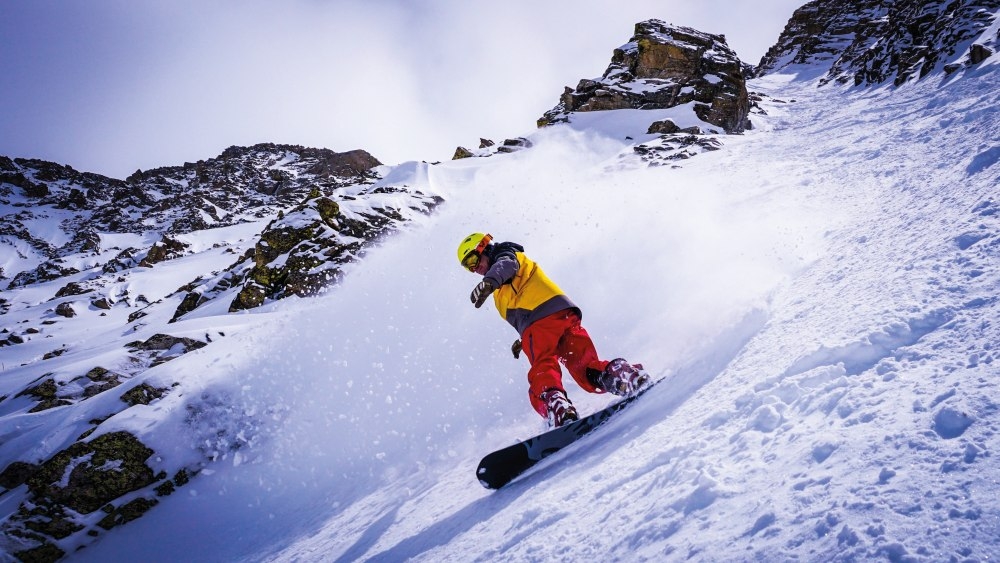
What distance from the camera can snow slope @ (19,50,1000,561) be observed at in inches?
55.7

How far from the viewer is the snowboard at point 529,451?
310cm

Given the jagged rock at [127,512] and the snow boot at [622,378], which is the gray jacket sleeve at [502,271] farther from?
the jagged rock at [127,512]

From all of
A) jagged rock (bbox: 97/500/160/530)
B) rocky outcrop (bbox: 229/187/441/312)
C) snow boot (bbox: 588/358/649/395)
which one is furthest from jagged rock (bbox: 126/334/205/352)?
Result: snow boot (bbox: 588/358/649/395)

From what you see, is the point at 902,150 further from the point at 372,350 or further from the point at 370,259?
the point at 370,259

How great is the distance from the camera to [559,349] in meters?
4.01

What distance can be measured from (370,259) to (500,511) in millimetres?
12381

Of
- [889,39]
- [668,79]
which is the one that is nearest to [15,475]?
[668,79]

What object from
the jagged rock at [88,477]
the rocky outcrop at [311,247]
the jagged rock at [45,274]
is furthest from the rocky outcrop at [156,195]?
the jagged rock at [88,477]

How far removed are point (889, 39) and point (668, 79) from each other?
15173 millimetres

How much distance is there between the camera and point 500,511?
263 cm

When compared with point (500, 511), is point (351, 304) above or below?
above

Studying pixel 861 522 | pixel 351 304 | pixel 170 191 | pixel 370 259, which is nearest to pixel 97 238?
pixel 170 191

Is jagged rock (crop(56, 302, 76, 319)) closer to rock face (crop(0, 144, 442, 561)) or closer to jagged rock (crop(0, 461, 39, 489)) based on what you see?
rock face (crop(0, 144, 442, 561))

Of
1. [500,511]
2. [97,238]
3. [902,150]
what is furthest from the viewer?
[97,238]
